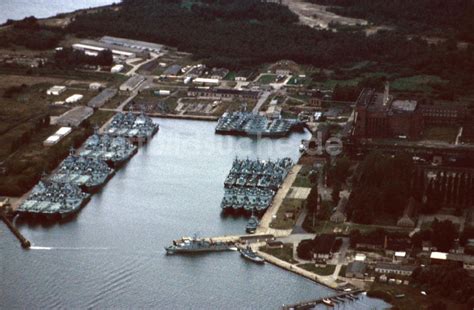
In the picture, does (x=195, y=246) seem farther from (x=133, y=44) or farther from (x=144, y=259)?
(x=133, y=44)

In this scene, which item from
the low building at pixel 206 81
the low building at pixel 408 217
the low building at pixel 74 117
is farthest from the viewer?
the low building at pixel 206 81

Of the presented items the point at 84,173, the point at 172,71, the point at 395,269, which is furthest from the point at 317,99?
the point at 395,269

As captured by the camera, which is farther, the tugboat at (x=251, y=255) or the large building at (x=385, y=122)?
the large building at (x=385, y=122)

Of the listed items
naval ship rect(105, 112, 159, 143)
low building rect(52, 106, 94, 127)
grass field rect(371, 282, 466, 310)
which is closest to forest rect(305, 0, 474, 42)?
naval ship rect(105, 112, 159, 143)

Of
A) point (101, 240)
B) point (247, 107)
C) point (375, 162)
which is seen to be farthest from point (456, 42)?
point (101, 240)

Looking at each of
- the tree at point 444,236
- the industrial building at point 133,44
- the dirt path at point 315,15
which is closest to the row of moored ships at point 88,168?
the tree at point 444,236

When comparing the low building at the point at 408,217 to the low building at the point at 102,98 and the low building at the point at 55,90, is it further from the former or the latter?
the low building at the point at 55,90
